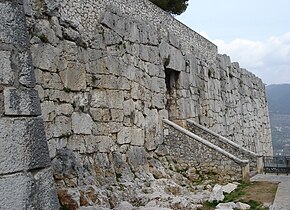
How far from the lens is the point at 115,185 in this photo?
9.27m

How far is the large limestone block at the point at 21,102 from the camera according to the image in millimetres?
3508

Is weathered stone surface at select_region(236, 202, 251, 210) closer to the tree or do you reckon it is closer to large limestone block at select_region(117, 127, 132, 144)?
large limestone block at select_region(117, 127, 132, 144)

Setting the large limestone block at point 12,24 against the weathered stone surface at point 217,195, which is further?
the weathered stone surface at point 217,195

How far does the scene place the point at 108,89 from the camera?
10148 mm

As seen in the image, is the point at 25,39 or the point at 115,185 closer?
the point at 25,39

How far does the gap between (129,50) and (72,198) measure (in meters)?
5.51

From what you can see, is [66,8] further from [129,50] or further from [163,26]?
[163,26]

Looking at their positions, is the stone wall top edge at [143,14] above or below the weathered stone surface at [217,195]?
above

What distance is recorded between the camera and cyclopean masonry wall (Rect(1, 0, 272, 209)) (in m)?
8.02

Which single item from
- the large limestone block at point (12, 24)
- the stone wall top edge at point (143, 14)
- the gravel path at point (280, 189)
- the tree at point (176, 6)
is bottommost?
the gravel path at point (280, 189)

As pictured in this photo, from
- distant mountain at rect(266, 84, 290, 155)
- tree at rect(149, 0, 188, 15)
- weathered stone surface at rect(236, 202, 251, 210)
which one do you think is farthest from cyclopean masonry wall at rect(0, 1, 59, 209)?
distant mountain at rect(266, 84, 290, 155)

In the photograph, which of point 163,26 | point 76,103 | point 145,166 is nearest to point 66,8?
point 76,103

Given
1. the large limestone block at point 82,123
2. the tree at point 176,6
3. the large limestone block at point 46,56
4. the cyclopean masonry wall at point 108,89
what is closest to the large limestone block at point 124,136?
the cyclopean masonry wall at point 108,89

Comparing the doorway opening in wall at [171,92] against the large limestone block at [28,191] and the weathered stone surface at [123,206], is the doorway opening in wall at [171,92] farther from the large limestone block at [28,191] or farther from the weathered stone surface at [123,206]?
the large limestone block at [28,191]
